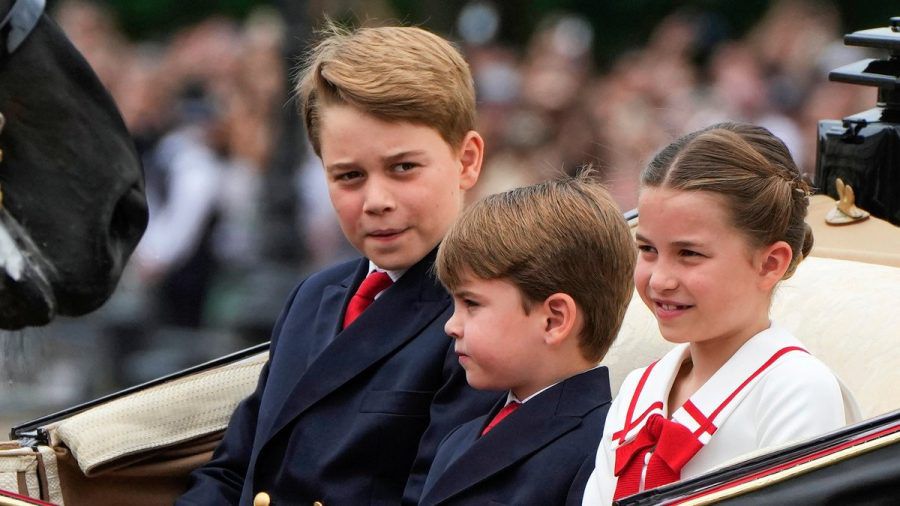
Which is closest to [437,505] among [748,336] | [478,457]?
[478,457]

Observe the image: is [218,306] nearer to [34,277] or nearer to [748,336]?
[34,277]

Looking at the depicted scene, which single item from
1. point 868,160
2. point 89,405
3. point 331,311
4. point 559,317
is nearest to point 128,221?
point 89,405

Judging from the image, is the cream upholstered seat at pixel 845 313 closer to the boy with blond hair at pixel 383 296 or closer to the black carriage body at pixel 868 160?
the black carriage body at pixel 868 160

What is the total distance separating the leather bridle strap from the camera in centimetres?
248

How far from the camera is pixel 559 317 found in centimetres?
194

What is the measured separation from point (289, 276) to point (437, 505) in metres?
4.12

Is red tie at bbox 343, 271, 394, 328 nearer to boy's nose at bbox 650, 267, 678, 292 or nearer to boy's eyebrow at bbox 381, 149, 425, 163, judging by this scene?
boy's eyebrow at bbox 381, 149, 425, 163

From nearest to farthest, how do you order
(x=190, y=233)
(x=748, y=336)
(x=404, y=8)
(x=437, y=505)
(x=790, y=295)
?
1. (x=748, y=336)
2. (x=437, y=505)
3. (x=790, y=295)
4. (x=190, y=233)
5. (x=404, y=8)

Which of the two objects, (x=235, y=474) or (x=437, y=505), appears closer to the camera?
(x=437, y=505)

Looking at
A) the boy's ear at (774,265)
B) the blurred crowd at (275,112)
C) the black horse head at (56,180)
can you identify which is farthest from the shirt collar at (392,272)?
the blurred crowd at (275,112)

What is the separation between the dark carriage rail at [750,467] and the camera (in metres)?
1.55

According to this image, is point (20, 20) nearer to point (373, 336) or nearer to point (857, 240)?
point (373, 336)

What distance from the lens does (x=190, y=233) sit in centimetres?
582

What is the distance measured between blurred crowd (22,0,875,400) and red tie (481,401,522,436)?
3.38 metres
